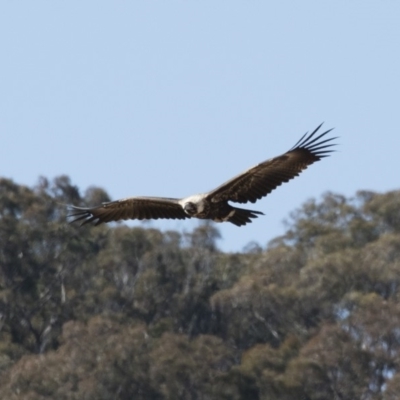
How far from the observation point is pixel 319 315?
40.4 metres

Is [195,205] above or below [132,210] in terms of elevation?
below

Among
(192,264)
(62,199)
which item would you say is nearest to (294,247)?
(192,264)

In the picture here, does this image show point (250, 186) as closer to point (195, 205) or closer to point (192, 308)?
point (195, 205)

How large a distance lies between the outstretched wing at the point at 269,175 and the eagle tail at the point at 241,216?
20cm

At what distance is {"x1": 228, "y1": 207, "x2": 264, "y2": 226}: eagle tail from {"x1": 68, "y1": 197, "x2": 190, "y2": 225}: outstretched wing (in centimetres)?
103

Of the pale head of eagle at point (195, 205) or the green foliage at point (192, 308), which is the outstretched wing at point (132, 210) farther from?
the green foliage at point (192, 308)

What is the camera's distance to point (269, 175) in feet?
54.5

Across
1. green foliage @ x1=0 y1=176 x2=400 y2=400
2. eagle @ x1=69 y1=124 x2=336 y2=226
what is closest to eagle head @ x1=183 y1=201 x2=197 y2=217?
eagle @ x1=69 y1=124 x2=336 y2=226

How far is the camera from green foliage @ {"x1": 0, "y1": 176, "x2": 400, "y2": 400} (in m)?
36.0

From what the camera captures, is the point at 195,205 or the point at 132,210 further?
the point at 132,210

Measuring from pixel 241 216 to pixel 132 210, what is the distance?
66.2 inches

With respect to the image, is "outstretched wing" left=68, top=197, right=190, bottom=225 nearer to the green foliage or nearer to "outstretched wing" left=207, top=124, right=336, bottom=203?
"outstretched wing" left=207, top=124, right=336, bottom=203

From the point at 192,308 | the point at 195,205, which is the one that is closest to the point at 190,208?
the point at 195,205

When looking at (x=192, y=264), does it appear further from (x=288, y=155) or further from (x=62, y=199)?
(x=288, y=155)
